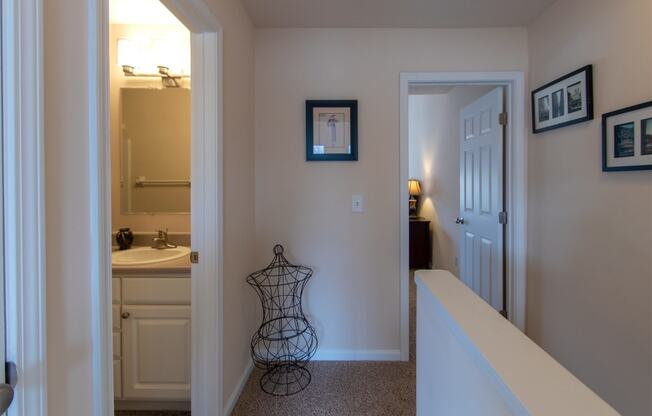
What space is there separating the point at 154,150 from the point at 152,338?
1.18 meters

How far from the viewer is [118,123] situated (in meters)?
2.13

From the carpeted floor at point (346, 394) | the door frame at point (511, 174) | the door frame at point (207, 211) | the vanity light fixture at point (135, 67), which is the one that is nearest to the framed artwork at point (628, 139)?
the door frame at point (511, 174)

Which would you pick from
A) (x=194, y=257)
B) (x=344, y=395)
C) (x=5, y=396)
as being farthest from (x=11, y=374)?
(x=344, y=395)

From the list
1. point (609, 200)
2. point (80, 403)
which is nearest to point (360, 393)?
point (80, 403)

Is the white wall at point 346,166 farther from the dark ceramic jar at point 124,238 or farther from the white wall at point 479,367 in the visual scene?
the white wall at point 479,367

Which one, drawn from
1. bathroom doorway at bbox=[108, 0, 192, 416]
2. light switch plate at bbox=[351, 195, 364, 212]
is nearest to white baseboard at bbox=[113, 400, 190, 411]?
bathroom doorway at bbox=[108, 0, 192, 416]

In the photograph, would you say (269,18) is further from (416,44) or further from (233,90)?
(416,44)

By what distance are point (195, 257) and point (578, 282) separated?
212 cm

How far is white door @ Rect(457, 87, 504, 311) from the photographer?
2.42 meters

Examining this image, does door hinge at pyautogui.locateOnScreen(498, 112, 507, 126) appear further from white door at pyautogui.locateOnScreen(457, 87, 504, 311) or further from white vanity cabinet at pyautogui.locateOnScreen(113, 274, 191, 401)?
white vanity cabinet at pyautogui.locateOnScreen(113, 274, 191, 401)

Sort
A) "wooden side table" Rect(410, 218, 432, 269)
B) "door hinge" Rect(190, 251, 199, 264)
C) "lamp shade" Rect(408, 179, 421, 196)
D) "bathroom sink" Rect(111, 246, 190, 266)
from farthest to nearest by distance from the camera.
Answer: "lamp shade" Rect(408, 179, 421, 196) → "wooden side table" Rect(410, 218, 432, 269) → "bathroom sink" Rect(111, 246, 190, 266) → "door hinge" Rect(190, 251, 199, 264)

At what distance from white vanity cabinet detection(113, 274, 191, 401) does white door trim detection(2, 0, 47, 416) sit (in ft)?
3.39

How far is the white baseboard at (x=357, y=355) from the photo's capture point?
7.61ft

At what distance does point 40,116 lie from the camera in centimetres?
66
